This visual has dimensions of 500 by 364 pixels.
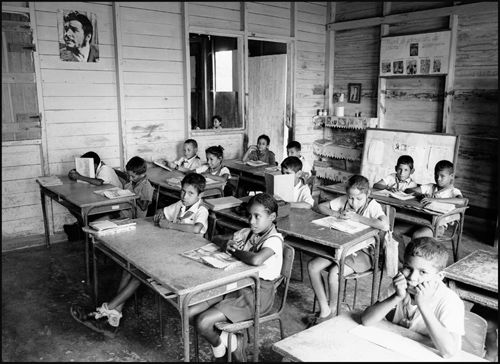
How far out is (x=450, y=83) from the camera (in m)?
5.52

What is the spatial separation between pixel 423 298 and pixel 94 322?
2171 millimetres

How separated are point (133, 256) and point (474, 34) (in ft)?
15.9

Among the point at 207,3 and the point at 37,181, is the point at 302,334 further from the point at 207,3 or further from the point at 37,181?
the point at 207,3

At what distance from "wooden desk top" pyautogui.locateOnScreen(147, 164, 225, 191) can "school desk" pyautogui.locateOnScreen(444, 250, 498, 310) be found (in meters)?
2.38

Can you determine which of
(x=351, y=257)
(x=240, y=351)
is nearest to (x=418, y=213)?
(x=351, y=257)

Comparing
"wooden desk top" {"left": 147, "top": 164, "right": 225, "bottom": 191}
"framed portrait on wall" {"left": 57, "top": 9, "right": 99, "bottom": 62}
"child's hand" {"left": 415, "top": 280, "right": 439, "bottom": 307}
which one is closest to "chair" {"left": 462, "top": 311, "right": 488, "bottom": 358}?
"child's hand" {"left": 415, "top": 280, "right": 439, "bottom": 307}

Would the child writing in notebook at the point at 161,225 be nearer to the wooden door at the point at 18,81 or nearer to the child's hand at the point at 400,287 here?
the child's hand at the point at 400,287

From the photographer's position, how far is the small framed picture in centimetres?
677

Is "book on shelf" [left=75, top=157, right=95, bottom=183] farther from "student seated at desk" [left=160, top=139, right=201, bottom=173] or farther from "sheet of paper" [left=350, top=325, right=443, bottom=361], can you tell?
"sheet of paper" [left=350, top=325, right=443, bottom=361]

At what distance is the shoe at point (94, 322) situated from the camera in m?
2.89

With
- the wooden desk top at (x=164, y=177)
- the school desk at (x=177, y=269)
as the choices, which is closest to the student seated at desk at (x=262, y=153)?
the wooden desk top at (x=164, y=177)

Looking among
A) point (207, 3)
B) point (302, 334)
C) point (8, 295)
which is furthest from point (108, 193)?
point (207, 3)

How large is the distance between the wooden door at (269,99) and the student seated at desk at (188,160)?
64.6 inches

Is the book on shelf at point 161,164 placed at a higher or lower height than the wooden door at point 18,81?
lower
